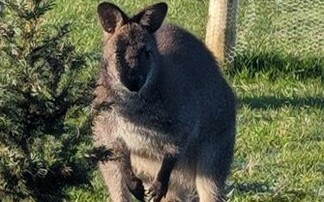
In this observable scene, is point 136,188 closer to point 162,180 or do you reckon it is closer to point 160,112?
point 162,180

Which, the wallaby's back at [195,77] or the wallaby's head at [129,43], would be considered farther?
the wallaby's back at [195,77]

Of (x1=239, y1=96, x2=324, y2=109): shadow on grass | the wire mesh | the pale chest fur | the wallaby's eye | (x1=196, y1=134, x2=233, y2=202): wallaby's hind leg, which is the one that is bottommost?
the wire mesh

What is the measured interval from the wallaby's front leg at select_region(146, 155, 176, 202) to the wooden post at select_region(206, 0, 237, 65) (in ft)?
12.0

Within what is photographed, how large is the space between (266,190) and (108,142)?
1.42 meters

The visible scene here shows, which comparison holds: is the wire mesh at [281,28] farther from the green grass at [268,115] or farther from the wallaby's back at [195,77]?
the wallaby's back at [195,77]

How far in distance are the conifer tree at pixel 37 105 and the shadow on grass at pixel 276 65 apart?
5.40 meters

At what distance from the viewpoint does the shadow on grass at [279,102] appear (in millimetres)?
9367

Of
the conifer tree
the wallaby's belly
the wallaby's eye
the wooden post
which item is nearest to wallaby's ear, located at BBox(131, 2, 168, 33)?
the wallaby's eye

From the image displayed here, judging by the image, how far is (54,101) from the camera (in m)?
4.74

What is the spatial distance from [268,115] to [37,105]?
461 centimetres

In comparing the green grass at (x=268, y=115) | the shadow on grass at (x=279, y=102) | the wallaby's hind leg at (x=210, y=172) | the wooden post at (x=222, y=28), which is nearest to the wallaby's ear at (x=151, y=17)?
the green grass at (x=268, y=115)

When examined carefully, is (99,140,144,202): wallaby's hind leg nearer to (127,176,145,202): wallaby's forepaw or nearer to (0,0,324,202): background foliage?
(127,176,145,202): wallaby's forepaw

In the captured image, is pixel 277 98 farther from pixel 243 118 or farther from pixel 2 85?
pixel 2 85

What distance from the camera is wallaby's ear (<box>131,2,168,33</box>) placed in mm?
6160
